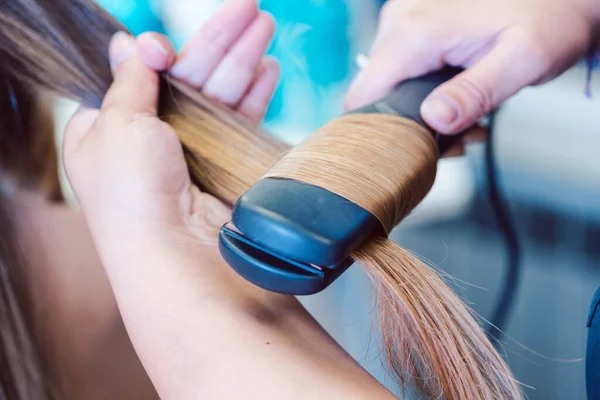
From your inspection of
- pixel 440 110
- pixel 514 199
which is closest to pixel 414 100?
pixel 440 110

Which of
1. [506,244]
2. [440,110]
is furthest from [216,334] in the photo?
[506,244]

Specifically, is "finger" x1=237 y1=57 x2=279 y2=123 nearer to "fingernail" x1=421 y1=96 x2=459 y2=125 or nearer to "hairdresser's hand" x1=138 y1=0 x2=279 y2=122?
"hairdresser's hand" x1=138 y1=0 x2=279 y2=122

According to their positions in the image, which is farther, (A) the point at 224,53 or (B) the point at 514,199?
(B) the point at 514,199

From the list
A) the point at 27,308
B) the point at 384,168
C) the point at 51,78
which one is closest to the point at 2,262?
the point at 27,308

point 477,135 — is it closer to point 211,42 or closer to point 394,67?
point 394,67

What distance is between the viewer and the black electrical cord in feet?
2.44

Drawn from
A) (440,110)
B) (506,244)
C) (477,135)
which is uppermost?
(440,110)

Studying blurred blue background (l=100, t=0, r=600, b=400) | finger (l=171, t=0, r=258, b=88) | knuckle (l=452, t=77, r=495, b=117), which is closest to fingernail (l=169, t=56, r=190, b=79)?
finger (l=171, t=0, r=258, b=88)

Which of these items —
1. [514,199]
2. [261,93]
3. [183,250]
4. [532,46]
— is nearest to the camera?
[183,250]

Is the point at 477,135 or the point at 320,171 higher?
the point at 320,171

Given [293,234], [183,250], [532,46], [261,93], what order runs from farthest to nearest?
1. [261,93]
2. [532,46]
3. [183,250]
4. [293,234]

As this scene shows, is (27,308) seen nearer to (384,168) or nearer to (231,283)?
(231,283)

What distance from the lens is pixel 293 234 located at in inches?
10.6

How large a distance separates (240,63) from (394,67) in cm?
16
